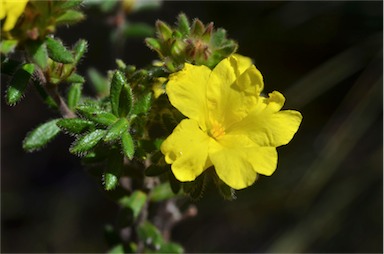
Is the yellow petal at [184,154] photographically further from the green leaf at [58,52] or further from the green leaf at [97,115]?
the green leaf at [58,52]

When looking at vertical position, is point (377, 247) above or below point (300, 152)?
below

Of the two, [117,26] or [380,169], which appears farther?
[380,169]

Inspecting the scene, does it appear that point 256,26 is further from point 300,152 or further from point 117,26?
point 117,26

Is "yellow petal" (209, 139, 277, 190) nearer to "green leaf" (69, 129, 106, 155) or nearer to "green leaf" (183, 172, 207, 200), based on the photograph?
"green leaf" (183, 172, 207, 200)

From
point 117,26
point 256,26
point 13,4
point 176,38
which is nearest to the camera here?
point 13,4

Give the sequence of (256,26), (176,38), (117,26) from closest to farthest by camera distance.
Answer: (176,38) < (117,26) < (256,26)

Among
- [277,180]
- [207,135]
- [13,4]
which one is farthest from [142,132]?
[277,180]

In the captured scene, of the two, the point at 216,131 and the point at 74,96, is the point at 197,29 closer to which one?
the point at 216,131

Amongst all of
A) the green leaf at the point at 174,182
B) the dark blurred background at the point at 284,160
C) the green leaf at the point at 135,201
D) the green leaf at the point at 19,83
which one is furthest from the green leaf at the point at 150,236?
the dark blurred background at the point at 284,160
